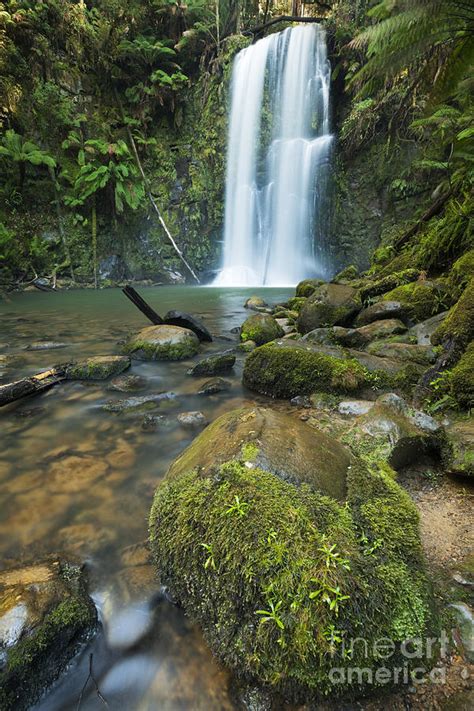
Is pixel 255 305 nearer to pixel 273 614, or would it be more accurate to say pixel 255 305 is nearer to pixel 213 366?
pixel 213 366

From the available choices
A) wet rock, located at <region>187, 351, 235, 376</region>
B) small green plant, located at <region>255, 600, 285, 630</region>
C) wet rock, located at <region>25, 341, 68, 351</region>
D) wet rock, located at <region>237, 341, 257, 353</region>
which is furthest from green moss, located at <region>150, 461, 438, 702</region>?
wet rock, located at <region>25, 341, 68, 351</region>

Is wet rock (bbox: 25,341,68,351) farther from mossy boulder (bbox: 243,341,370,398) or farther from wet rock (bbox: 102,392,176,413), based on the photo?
mossy boulder (bbox: 243,341,370,398)

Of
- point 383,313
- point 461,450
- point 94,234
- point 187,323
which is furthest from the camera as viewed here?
point 94,234

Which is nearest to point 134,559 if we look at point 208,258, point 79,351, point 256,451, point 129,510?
point 129,510

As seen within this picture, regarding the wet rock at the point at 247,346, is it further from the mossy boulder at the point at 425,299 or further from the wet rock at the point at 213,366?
the mossy boulder at the point at 425,299

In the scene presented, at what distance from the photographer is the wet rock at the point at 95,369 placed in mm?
4797

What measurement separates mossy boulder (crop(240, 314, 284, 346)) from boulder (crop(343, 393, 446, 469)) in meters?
3.64

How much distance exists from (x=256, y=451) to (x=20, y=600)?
3.87ft

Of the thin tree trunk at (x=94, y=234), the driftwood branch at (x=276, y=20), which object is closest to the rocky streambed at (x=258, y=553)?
the thin tree trunk at (x=94, y=234)

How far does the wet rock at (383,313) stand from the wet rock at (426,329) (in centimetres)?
50

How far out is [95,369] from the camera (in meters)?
4.84

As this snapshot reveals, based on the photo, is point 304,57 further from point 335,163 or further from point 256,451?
point 256,451

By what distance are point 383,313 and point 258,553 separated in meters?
4.85

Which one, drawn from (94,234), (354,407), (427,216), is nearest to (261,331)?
(354,407)
